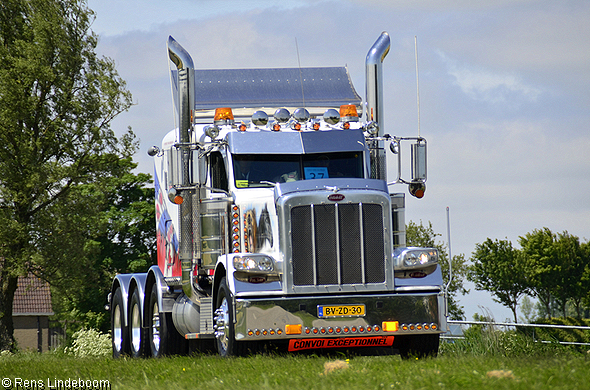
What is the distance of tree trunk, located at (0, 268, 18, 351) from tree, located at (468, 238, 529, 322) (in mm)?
52521

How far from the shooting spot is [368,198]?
33.8 ft

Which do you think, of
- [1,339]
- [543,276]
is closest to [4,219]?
[1,339]

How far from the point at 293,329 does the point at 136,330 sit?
592 centimetres

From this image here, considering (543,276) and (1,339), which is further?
(543,276)

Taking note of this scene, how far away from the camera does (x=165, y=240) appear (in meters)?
14.0

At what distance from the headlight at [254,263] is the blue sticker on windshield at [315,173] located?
5.73 ft

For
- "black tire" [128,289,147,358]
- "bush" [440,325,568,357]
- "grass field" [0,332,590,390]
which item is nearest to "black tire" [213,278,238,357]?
"grass field" [0,332,590,390]

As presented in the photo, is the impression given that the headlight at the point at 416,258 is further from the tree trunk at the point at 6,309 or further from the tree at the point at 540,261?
the tree at the point at 540,261

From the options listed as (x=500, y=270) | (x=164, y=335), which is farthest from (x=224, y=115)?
(x=500, y=270)

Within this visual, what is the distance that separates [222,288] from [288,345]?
113 cm

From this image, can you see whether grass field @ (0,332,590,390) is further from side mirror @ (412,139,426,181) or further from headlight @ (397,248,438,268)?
side mirror @ (412,139,426,181)

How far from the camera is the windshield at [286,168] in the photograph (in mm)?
11367

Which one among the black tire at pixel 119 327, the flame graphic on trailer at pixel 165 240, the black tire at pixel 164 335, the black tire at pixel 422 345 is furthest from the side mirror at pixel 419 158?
the black tire at pixel 119 327

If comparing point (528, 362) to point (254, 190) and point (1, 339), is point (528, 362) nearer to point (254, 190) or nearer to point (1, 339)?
point (254, 190)
